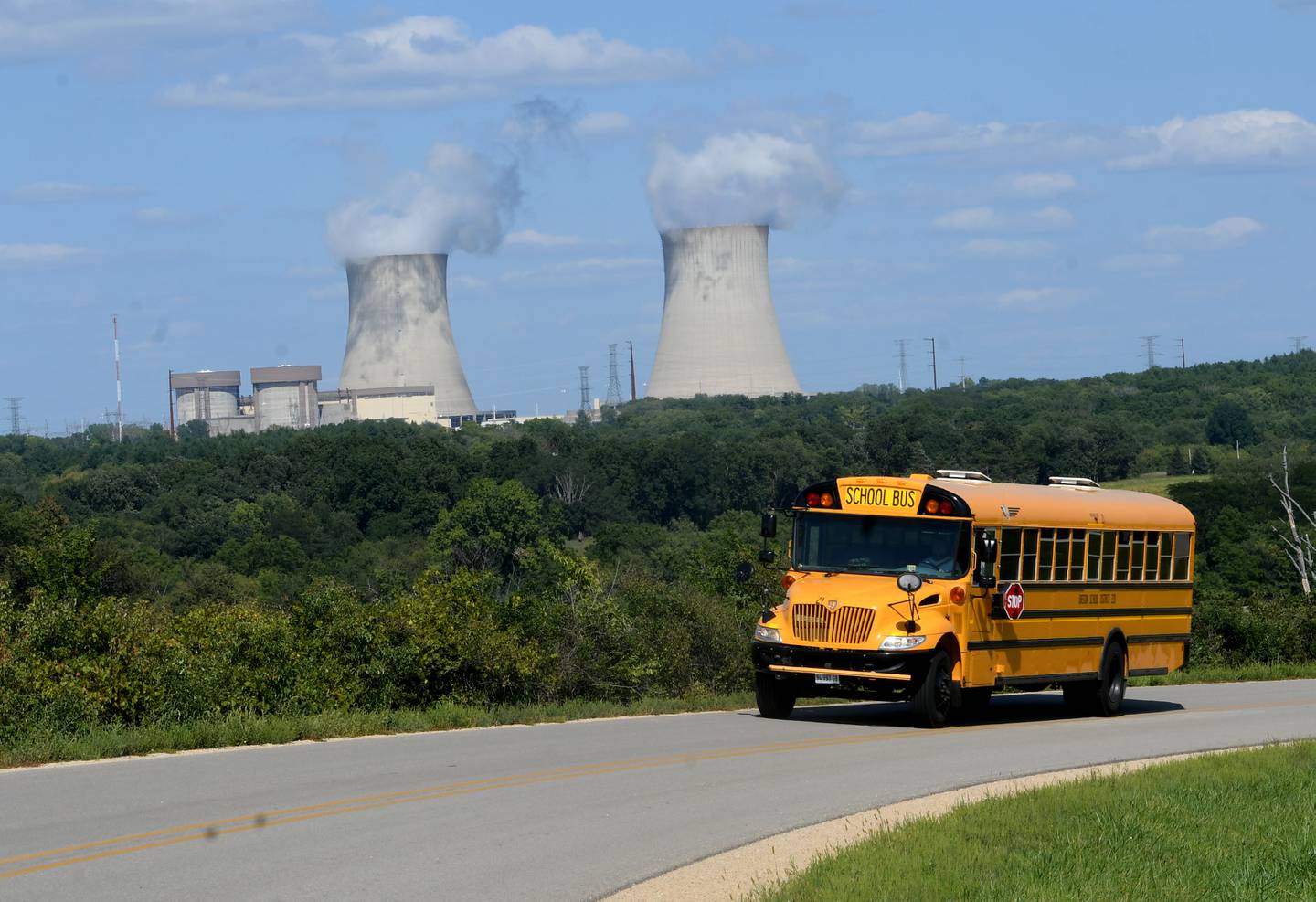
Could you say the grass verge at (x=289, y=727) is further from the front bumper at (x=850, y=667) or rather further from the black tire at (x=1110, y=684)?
the black tire at (x=1110, y=684)

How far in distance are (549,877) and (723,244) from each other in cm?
7759

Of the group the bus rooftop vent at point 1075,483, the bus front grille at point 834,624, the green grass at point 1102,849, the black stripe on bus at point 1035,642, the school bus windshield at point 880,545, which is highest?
the bus rooftop vent at point 1075,483

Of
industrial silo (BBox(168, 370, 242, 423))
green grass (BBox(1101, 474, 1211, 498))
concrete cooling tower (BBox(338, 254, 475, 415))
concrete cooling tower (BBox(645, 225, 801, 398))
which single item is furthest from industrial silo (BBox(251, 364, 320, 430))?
green grass (BBox(1101, 474, 1211, 498))

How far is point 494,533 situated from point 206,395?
287 ft

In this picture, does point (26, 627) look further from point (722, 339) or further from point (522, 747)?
point (722, 339)

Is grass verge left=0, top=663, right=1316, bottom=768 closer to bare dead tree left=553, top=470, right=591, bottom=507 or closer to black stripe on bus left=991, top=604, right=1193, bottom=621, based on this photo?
black stripe on bus left=991, top=604, right=1193, bottom=621

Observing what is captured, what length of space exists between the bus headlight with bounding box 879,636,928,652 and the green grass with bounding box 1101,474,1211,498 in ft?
230

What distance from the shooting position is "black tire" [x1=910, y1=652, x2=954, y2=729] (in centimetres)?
1538

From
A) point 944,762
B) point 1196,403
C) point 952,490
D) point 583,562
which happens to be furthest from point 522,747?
point 1196,403

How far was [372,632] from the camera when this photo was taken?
54.4 ft

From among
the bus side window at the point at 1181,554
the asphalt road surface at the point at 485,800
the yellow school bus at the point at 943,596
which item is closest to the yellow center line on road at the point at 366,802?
the asphalt road surface at the point at 485,800

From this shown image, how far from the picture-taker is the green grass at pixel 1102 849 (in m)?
8.02

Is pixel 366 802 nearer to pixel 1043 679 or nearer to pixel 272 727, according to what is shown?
pixel 272 727

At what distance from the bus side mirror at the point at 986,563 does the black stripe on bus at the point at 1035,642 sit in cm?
51
